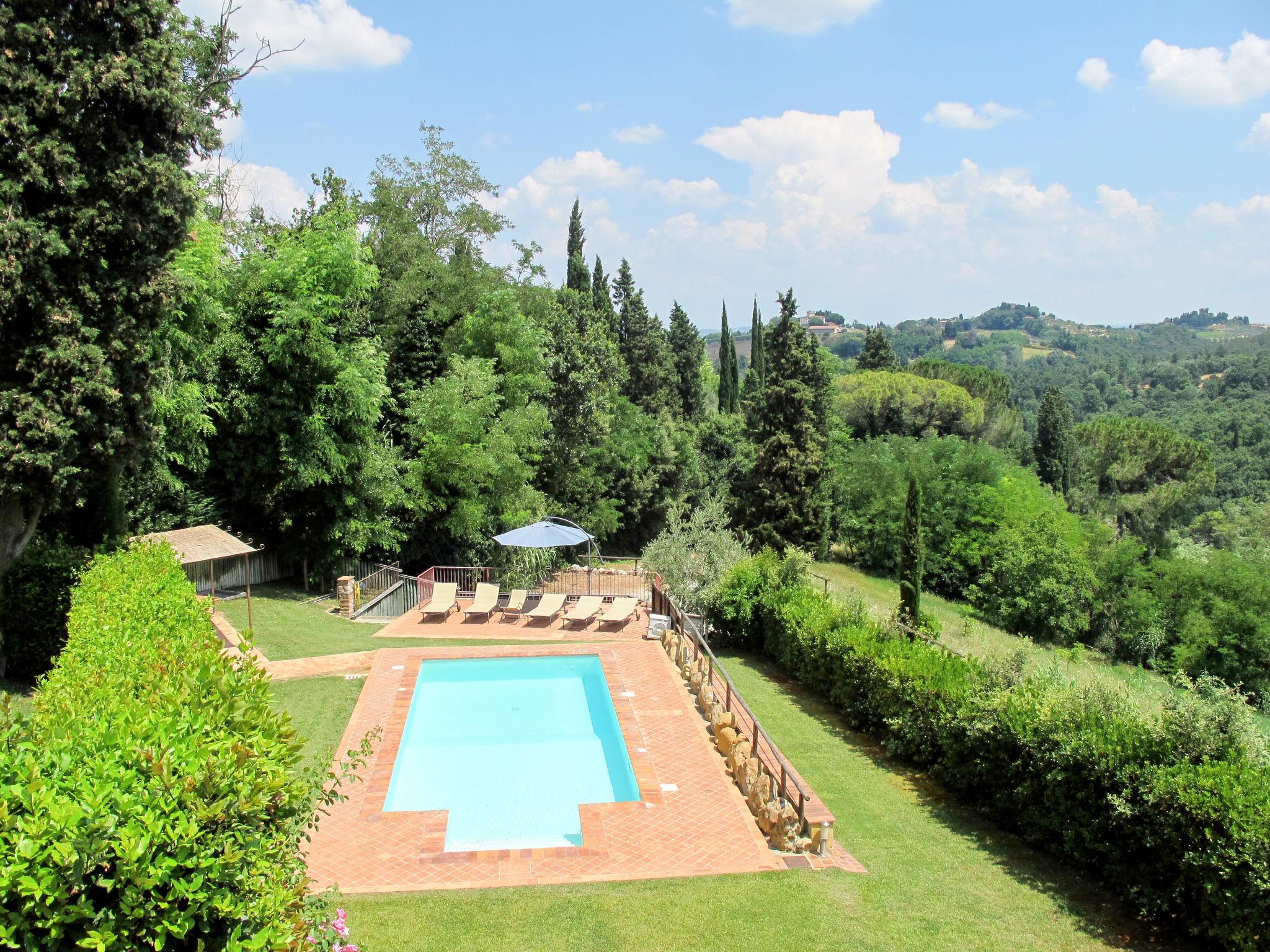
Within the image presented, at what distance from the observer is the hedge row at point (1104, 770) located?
7.00 metres

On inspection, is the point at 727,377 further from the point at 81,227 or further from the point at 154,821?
the point at 154,821

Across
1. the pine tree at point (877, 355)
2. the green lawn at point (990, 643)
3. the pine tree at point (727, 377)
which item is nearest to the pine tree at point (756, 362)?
the pine tree at point (727, 377)

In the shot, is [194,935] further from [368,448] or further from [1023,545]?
[1023,545]

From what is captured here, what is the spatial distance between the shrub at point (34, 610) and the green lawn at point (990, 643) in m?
13.2

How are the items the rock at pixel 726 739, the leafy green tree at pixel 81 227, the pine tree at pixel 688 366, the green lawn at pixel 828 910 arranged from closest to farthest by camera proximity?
the green lawn at pixel 828 910 → the leafy green tree at pixel 81 227 → the rock at pixel 726 739 → the pine tree at pixel 688 366

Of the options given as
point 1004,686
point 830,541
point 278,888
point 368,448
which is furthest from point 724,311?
point 278,888

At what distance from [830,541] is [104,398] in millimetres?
34373

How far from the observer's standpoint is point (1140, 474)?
173 ft

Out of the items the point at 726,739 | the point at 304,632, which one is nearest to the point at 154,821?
the point at 726,739

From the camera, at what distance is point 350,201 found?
95.2 ft

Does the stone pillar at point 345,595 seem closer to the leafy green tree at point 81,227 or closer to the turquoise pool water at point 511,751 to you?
the turquoise pool water at point 511,751

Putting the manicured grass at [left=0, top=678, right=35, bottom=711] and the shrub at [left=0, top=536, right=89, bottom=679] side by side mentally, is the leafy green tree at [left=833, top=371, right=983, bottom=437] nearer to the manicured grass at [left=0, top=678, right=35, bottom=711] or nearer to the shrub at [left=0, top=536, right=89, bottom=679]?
the shrub at [left=0, top=536, right=89, bottom=679]

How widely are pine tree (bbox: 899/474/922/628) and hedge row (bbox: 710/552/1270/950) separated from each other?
25.5 feet

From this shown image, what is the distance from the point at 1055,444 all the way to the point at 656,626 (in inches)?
1745
